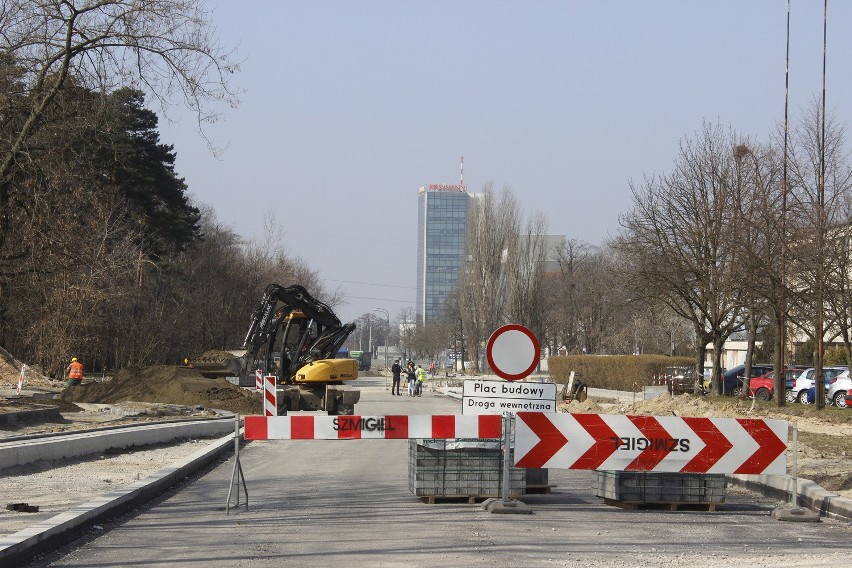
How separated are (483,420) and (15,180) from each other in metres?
16.0

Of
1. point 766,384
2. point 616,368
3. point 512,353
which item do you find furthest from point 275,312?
point 616,368

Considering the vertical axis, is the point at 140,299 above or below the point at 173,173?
below

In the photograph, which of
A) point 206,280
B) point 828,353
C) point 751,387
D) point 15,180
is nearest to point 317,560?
point 15,180

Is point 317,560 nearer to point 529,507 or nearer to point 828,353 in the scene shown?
point 529,507

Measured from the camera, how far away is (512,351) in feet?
39.6

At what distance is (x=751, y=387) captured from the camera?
42.5 m

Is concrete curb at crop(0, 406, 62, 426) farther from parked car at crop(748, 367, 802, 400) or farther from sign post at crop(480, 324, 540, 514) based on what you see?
parked car at crop(748, 367, 802, 400)

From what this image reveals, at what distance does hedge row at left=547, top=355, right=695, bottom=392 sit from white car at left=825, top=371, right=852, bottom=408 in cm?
1053

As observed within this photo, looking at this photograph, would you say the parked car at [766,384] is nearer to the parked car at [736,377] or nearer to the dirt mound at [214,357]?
the parked car at [736,377]

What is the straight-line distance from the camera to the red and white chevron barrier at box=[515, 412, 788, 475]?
468 inches

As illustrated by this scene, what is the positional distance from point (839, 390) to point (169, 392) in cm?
2283

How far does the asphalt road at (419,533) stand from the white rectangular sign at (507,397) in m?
1.14

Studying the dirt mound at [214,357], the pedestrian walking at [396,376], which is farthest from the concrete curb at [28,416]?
the pedestrian walking at [396,376]

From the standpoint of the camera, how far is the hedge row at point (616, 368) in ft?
162
